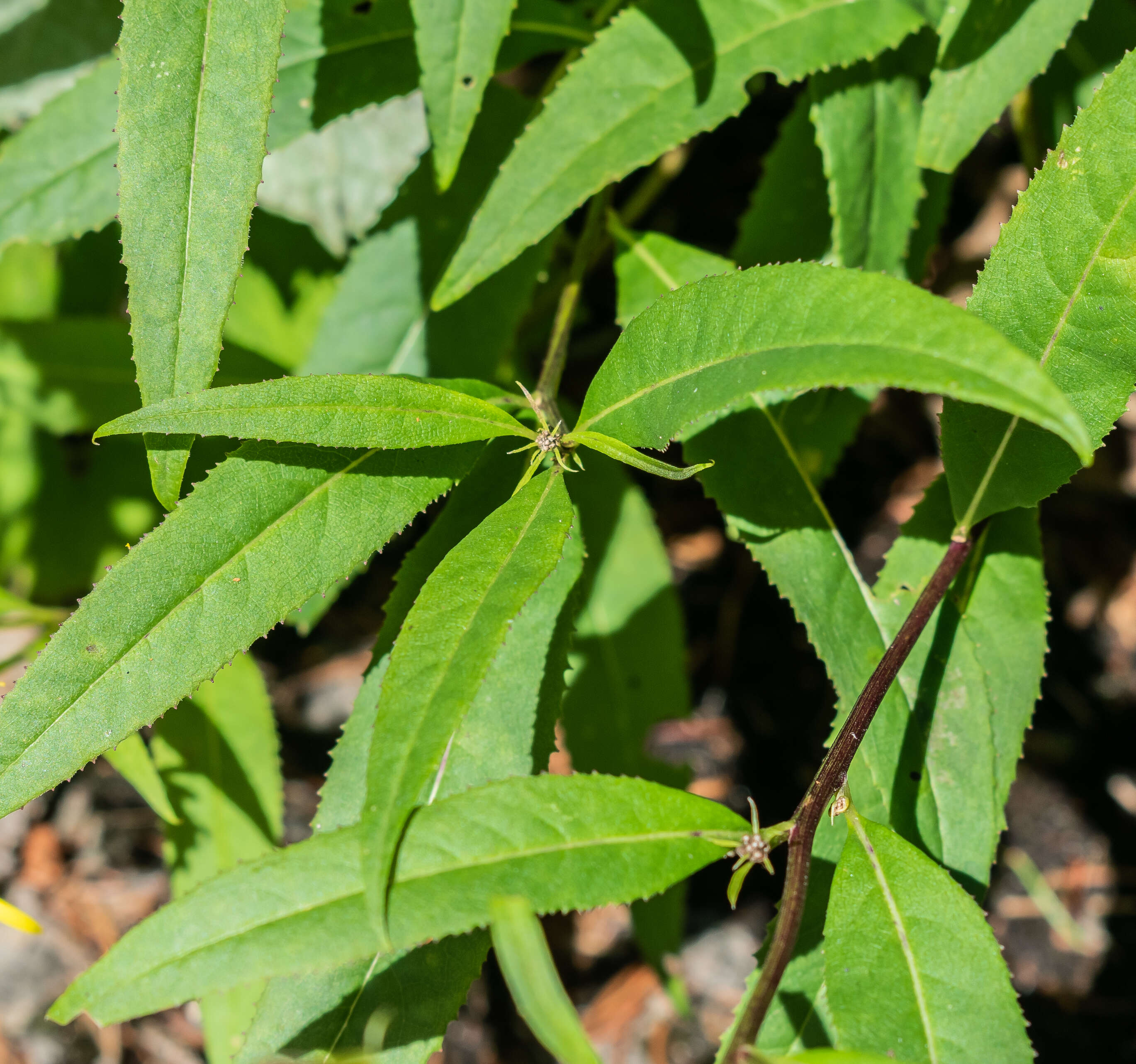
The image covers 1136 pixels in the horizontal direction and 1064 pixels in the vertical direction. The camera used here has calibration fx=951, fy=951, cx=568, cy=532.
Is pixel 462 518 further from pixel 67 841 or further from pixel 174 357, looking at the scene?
pixel 67 841

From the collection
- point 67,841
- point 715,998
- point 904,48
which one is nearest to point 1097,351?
point 904,48

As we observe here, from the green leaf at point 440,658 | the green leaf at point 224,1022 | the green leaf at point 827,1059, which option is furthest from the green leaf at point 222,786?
the green leaf at point 827,1059

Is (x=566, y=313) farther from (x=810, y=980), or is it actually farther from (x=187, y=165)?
(x=810, y=980)

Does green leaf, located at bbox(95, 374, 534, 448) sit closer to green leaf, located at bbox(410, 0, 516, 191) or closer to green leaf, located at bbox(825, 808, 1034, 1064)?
green leaf, located at bbox(410, 0, 516, 191)

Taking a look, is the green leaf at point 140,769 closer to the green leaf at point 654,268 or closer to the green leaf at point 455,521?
the green leaf at point 455,521

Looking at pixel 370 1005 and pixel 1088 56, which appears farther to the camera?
pixel 1088 56

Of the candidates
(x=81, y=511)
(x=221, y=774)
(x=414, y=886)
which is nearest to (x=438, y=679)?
(x=414, y=886)
